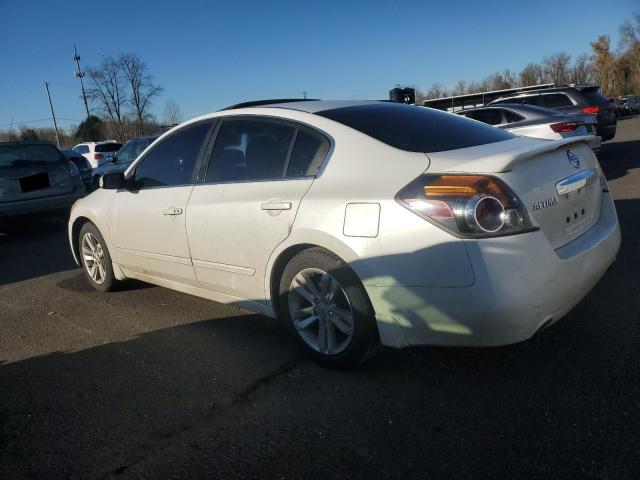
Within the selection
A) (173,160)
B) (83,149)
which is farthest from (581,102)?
(83,149)

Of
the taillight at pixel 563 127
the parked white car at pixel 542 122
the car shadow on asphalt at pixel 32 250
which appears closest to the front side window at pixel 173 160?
the car shadow on asphalt at pixel 32 250

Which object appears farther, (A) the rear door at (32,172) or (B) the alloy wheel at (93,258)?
(A) the rear door at (32,172)

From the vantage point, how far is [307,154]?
310cm

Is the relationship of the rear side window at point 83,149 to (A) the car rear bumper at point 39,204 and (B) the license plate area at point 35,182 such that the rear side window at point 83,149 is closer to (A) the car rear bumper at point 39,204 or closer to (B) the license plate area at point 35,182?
(A) the car rear bumper at point 39,204

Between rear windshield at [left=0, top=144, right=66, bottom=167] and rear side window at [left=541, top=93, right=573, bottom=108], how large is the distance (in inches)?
421

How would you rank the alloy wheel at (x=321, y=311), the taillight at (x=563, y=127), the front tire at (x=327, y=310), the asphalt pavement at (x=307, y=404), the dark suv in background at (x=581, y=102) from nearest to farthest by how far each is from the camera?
the asphalt pavement at (x=307, y=404)
the front tire at (x=327, y=310)
the alloy wheel at (x=321, y=311)
the taillight at (x=563, y=127)
the dark suv in background at (x=581, y=102)

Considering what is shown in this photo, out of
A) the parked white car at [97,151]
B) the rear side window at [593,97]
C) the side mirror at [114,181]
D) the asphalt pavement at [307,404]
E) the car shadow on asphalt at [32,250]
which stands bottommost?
the asphalt pavement at [307,404]

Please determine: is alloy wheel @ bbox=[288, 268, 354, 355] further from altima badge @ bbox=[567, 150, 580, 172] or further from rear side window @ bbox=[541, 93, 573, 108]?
rear side window @ bbox=[541, 93, 573, 108]

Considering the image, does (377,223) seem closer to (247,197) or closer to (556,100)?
(247,197)

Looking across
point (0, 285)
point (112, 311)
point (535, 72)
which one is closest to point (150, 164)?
point (112, 311)

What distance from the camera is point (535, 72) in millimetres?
71062

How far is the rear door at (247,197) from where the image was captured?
10.1 ft

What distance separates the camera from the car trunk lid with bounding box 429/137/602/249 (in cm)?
250

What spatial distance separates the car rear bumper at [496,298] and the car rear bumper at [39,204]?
754 centimetres
